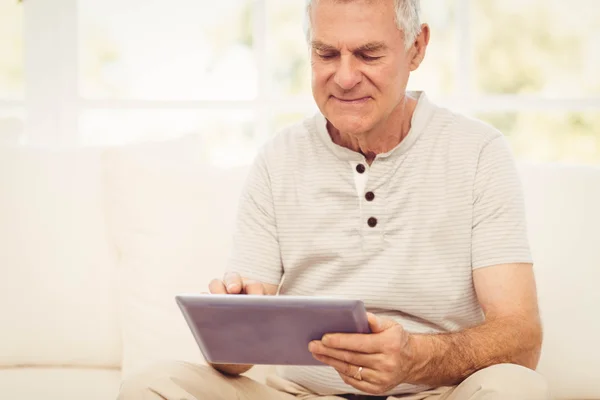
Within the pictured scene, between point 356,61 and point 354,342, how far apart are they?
638 mm

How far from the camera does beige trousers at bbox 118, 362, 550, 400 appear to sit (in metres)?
1.37

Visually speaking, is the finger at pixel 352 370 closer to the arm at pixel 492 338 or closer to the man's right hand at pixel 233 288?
the arm at pixel 492 338

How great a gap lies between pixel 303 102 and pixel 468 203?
1273 millimetres

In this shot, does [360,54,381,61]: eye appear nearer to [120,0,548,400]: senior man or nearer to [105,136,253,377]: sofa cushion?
[120,0,548,400]: senior man

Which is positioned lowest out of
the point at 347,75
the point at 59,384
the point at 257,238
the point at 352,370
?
the point at 59,384

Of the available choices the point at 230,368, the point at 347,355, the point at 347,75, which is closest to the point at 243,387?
the point at 230,368

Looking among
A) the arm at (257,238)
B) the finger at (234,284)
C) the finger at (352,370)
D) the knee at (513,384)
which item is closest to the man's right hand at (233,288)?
the finger at (234,284)

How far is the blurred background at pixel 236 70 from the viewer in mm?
2906

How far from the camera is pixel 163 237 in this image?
2.12 meters

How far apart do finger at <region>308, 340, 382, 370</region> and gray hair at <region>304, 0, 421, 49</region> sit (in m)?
0.72

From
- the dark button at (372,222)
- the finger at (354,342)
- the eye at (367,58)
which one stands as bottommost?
the finger at (354,342)

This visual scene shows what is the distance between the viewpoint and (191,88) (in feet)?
9.84

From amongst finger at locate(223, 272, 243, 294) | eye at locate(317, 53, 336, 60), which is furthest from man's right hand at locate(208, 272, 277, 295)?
eye at locate(317, 53, 336, 60)

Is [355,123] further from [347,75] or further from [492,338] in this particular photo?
[492,338]
